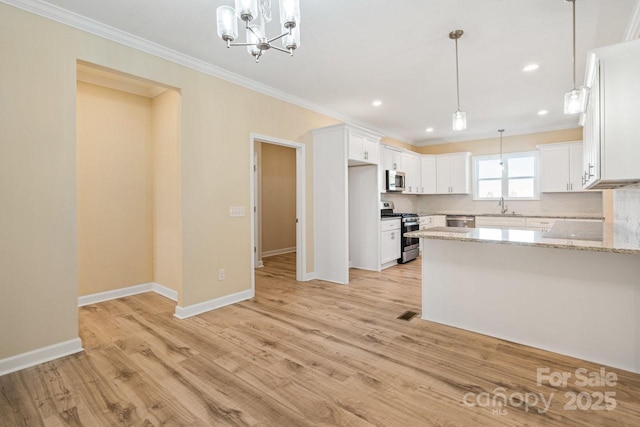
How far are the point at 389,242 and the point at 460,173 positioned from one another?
2.87 metres

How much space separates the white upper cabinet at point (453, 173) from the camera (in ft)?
23.2

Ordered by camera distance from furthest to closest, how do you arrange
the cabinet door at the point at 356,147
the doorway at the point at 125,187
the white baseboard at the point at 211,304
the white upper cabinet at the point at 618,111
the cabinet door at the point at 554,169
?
the cabinet door at the point at 554,169 < the cabinet door at the point at 356,147 < the doorway at the point at 125,187 < the white baseboard at the point at 211,304 < the white upper cabinet at the point at 618,111

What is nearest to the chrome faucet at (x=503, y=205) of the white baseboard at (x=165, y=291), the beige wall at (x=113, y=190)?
the white baseboard at (x=165, y=291)

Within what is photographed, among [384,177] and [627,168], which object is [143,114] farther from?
[627,168]

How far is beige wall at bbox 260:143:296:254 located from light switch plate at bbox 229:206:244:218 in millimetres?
3046

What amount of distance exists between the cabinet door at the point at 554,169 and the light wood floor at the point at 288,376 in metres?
4.81

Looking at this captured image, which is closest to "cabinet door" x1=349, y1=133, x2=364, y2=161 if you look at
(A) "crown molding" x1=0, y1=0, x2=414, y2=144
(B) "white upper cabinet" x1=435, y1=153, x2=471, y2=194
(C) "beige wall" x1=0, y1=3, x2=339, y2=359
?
(A) "crown molding" x1=0, y1=0, x2=414, y2=144

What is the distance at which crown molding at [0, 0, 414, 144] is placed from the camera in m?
2.41

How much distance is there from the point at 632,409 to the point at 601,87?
2.02 meters

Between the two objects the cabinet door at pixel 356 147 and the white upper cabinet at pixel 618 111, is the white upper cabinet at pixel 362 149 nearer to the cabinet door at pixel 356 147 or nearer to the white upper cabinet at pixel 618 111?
the cabinet door at pixel 356 147

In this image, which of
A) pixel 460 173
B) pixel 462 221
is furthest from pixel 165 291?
pixel 460 173

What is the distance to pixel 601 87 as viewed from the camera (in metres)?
2.09

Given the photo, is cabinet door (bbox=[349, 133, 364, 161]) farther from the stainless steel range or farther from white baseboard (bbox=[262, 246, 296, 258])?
white baseboard (bbox=[262, 246, 296, 258])

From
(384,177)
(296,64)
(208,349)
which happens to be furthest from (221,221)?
(384,177)
